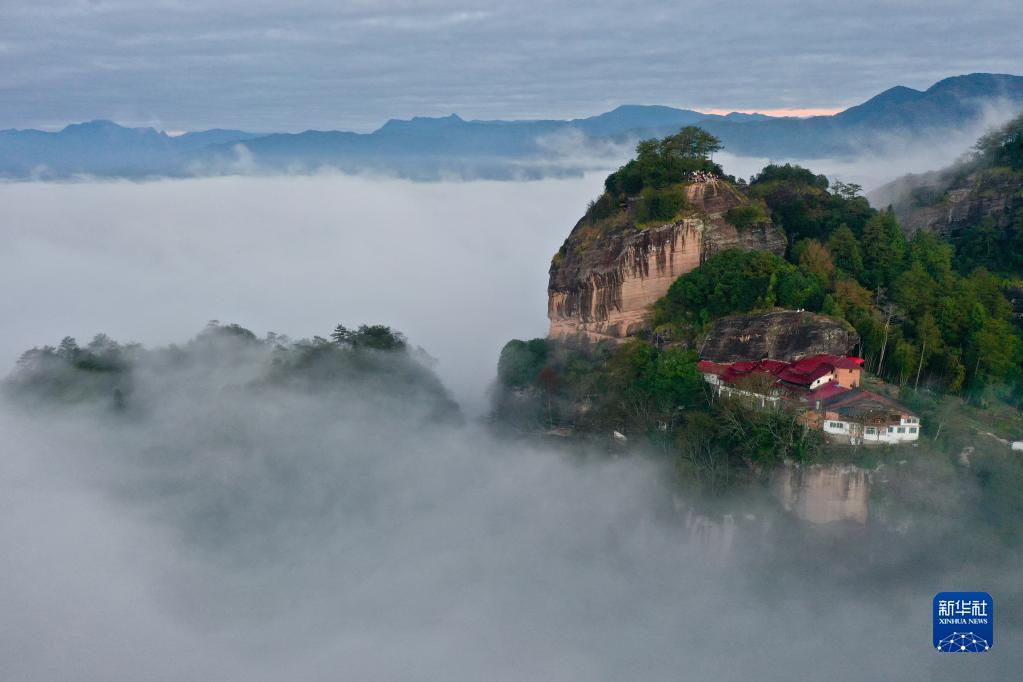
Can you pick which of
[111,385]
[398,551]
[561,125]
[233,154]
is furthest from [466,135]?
[398,551]

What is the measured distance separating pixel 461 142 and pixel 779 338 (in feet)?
265

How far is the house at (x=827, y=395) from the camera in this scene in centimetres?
2298

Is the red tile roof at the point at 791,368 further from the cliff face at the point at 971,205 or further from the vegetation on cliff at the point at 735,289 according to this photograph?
the cliff face at the point at 971,205

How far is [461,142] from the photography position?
103m

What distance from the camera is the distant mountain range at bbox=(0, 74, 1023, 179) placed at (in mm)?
71750

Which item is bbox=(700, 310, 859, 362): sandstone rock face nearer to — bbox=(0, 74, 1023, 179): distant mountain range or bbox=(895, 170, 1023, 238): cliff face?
bbox=(895, 170, 1023, 238): cliff face

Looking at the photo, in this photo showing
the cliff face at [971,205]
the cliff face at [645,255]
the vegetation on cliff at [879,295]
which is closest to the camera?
the vegetation on cliff at [879,295]

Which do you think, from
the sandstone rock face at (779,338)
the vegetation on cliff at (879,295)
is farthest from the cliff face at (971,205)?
the sandstone rock face at (779,338)

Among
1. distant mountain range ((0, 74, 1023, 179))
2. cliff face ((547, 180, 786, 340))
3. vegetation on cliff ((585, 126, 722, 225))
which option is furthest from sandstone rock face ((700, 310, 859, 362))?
distant mountain range ((0, 74, 1023, 179))

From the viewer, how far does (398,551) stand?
26.9 meters

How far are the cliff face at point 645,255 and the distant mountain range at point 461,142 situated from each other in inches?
1646

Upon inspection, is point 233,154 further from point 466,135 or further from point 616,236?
point 616,236

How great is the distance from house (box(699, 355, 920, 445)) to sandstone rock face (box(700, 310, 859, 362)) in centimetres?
51

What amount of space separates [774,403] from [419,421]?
48.4 feet
